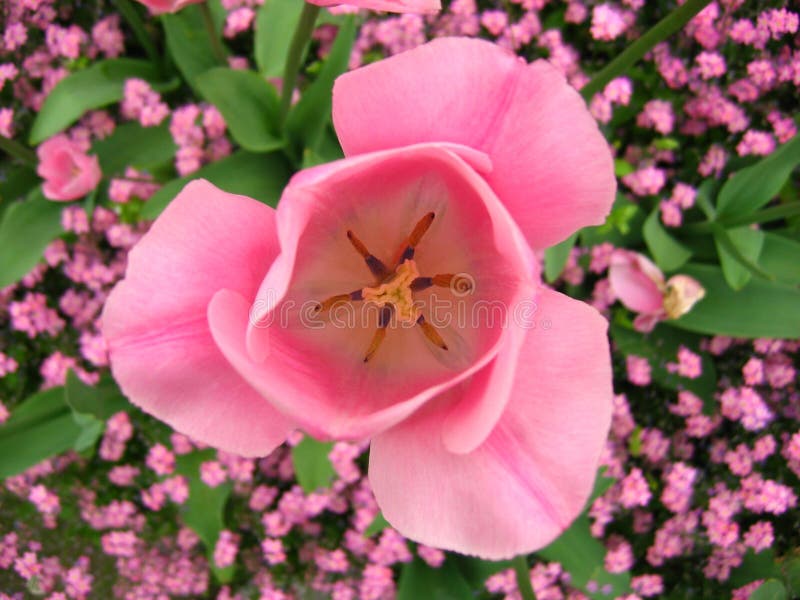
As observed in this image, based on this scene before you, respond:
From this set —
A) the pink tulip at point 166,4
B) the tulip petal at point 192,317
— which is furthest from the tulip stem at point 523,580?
the pink tulip at point 166,4

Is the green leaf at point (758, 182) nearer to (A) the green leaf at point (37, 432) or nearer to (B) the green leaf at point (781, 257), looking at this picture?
(B) the green leaf at point (781, 257)

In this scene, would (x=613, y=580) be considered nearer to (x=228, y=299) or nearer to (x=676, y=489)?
(x=676, y=489)

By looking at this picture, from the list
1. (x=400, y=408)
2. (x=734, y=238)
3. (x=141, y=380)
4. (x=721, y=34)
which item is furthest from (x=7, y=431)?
(x=721, y=34)

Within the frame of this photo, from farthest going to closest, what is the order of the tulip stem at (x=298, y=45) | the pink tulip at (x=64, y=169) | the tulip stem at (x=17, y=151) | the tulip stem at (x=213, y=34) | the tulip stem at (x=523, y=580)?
the pink tulip at (x=64, y=169) < the tulip stem at (x=17, y=151) < the tulip stem at (x=213, y=34) < the tulip stem at (x=523, y=580) < the tulip stem at (x=298, y=45)

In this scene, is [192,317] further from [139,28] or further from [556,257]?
[139,28]

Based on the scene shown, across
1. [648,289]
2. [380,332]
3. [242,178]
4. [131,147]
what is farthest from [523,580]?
[131,147]

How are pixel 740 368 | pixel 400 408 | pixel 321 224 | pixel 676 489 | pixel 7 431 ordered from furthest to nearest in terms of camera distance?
pixel 740 368 < pixel 676 489 < pixel 7 431 < pixel 321 224 < pixel 400 408
